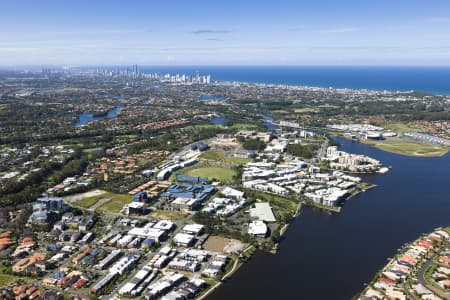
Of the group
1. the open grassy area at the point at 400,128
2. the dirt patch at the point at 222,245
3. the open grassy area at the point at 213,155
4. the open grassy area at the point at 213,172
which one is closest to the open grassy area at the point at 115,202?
the open grassy area at the point at 213,172

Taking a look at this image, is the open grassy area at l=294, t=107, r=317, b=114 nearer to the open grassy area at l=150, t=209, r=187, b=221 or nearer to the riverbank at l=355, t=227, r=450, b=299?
the open grassy area at l=150, t=209, r=187, b=221

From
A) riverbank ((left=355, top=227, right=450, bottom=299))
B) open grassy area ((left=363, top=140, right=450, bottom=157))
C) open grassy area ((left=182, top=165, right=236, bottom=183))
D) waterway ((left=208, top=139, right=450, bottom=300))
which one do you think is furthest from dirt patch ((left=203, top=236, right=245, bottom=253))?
open grassy area ((left=363, top=140, right=450, bottom=157))

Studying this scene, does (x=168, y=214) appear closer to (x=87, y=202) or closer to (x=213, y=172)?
(x=87, y=202)

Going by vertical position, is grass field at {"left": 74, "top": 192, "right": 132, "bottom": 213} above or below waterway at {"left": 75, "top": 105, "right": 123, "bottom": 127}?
below

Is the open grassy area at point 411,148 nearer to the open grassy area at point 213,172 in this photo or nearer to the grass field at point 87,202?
the open grassy area at point 213,172

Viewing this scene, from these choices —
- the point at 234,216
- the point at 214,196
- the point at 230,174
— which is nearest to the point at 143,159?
the point at 230,174

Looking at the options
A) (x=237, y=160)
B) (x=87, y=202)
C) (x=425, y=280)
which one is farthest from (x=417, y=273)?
(x=237, y=160)

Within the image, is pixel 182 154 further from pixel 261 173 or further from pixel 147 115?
pixel 147 115
